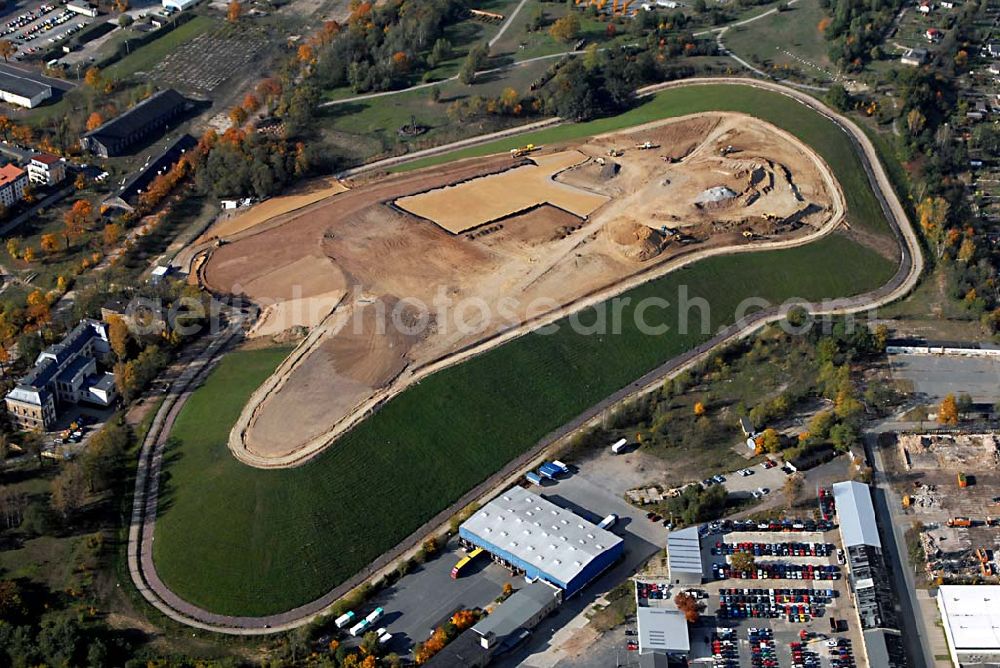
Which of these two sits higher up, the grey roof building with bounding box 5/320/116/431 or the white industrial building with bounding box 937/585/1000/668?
the grey roof building with bounding box 5/320/116/431

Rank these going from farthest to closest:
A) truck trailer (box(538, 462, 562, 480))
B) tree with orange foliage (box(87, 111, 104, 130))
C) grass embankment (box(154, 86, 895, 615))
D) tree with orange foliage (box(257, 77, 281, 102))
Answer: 1. tree with orange foliage (box(257, 77, 281, 102))
2. tree with orange foliage (box(87, 111, 104, 130))
3. truck trailer (box(538, 462, 562, 480))
4. grass embankment (box(154, 86, 895, 615))

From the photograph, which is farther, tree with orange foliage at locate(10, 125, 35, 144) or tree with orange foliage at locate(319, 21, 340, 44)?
tree with orange foliage at locate(319, 21, 340, 44)

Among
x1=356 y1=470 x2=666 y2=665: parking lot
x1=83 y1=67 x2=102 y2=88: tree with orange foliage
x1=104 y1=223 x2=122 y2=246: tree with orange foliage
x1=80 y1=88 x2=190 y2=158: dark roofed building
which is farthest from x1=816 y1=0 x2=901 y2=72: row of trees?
x1=83 y1=67 x2=102 y2=88: tree with orange foliage

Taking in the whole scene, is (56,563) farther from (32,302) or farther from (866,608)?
(866,608)

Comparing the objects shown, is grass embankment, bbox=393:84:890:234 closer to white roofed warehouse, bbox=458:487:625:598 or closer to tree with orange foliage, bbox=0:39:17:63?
white roofed warehouse, bbox=458:487:625:598

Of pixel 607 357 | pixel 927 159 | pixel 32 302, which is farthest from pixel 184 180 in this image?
pixel 927 159

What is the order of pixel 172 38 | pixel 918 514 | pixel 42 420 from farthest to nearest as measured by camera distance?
pixel 172 38 → pixel 42 420 → pixel 918 514
